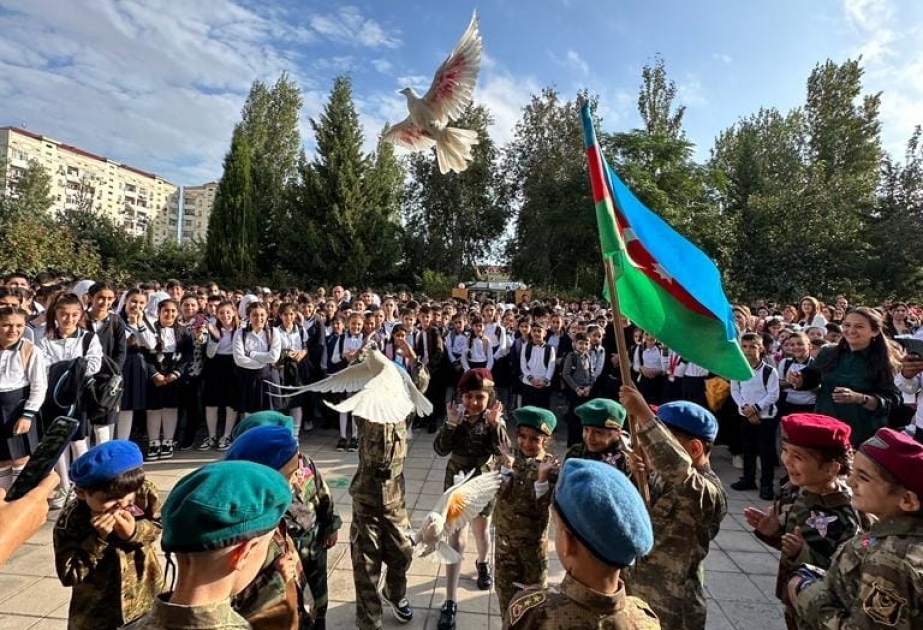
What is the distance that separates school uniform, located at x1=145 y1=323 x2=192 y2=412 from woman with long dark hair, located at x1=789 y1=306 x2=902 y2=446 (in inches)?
288

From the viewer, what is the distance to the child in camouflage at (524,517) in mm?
3049

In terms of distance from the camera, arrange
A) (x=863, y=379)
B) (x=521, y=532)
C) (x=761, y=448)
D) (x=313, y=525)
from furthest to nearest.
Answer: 1. (x=761, y=448)
2. (x=863, y=379)
3. (x=521, y=532)
4. (x=313, y=525)

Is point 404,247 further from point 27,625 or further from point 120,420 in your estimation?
point 27,625

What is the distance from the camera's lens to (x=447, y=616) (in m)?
3.34

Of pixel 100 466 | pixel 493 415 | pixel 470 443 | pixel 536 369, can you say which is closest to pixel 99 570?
pixel 100 466

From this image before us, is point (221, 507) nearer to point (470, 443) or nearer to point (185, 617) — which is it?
point (185, 617)

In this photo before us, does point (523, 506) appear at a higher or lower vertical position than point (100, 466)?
lower

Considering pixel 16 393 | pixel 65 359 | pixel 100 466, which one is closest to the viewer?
pixel 100 466

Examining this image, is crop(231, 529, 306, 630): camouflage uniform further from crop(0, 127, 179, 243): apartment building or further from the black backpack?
crop(0, 127, 179, 243): apartment building

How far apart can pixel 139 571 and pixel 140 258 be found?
27.7 m

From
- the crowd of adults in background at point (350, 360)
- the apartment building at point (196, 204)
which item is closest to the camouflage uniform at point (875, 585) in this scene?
the crowd of adults in background at point (350, 360)

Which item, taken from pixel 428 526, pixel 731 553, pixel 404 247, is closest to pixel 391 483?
pixel 428 526

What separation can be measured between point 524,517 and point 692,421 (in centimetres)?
116

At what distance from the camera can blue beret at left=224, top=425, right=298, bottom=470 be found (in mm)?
2193
